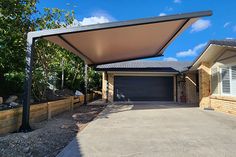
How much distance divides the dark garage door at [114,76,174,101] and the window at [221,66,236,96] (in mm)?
6201

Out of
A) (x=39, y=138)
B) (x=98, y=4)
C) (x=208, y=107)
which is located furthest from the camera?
(x=98, y=4)

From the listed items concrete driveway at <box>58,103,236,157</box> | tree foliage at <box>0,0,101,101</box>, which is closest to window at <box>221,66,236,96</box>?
concrete driveway at <box>58,103,236,157</box>

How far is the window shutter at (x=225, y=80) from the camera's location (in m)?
9.96

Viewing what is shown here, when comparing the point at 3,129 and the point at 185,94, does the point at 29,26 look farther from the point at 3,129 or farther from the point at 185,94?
the point at 185,94

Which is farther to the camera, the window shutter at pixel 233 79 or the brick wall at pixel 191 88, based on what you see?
the brick wall at pixel 191 88

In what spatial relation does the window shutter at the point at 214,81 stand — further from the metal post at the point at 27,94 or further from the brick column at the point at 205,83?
the metal post at the point at 27,94

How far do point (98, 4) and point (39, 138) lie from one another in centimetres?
1052

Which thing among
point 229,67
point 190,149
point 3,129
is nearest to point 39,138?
point 3,129

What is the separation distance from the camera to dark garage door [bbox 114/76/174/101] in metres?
16.2

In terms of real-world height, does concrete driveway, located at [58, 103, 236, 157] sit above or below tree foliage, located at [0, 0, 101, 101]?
below

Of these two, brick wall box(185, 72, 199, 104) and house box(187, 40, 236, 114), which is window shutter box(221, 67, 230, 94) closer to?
house box(187, 40, 236, 114)

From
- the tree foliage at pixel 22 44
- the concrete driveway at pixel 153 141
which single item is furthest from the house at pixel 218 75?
the tree foliage at pixel 22 44

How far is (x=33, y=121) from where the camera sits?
674 centimetres

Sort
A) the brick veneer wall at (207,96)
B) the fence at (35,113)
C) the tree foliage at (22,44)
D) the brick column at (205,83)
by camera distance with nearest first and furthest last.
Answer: the fence at (35,113) → the tree foliage at (22,44) → the brick veneer wall at (207,96) → the brick column at (205,83)
